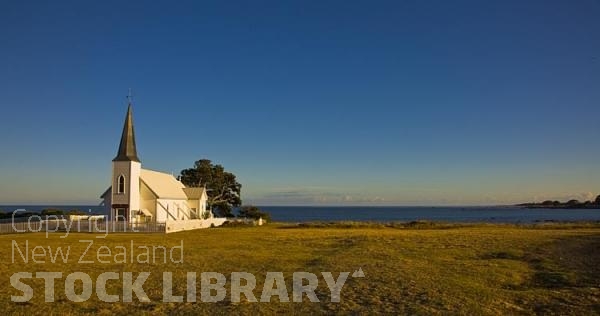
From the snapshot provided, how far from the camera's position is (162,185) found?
174 feet

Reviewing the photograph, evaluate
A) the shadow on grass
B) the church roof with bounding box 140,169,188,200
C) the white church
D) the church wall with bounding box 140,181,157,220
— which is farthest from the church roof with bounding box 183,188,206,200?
the shadow on grass

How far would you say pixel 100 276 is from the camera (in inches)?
609

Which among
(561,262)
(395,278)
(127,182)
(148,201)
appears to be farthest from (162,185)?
(395,278)

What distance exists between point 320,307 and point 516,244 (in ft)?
65.7

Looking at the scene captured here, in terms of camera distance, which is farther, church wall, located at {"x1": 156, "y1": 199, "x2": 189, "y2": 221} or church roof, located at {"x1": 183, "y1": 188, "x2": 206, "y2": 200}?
church roof, located at {"x1": 183, "y1": 188, "x2": 206, "y2": 200}

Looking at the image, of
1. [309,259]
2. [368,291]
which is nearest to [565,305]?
[368,291]

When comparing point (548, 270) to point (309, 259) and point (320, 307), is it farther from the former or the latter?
point (320, 307)

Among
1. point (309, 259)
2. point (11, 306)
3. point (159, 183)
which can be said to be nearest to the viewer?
point (11, 306)

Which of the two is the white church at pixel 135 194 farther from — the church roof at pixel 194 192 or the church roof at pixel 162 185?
the church roof at pixel 194 192

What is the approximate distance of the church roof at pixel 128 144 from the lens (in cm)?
4669

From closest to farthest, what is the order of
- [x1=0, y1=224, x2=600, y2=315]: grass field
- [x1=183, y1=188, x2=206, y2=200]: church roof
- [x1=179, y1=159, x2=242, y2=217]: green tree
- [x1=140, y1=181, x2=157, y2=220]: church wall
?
[x1=0, y1=224, x2=600, y2=315]: grass field < [x1=140, y1=181, x2=157, y2=220]: church wall < [x1=183, y1=188, x2=206, y2=200]: church roof < [x1=179, y1=159, x2=242, y2=217]: green tree

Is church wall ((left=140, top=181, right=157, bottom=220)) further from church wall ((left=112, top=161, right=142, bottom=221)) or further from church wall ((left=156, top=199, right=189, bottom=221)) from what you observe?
church wall ((left=112, top=161, right=142, bottom=221))

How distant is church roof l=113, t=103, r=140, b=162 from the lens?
153 feet

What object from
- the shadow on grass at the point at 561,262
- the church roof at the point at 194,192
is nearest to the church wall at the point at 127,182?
the church roof at the point at 194,192
